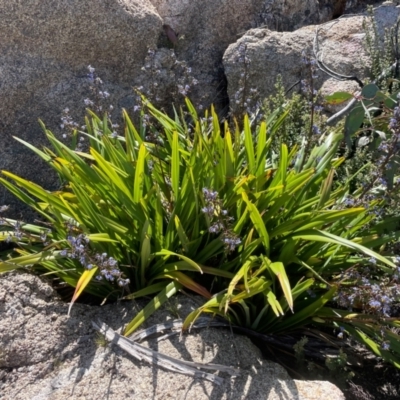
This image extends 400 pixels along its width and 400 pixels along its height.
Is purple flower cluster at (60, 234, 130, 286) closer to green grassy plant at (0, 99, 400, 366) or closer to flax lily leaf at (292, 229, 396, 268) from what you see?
green grassy plant at (0, 99, 400, 366)

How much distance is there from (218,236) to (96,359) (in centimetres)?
77

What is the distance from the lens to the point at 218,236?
263cm

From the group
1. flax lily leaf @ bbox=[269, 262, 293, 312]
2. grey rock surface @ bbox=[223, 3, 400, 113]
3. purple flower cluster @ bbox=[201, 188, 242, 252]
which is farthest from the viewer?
grey rock surface @ bbox=[223, 3, 400, 113]

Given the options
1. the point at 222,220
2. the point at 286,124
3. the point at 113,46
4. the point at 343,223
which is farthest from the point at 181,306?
the point at 113,46

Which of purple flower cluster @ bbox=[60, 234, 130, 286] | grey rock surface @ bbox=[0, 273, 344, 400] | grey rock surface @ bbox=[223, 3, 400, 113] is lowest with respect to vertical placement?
grey rock surface @ bbox=[0, 273, 344, 400]

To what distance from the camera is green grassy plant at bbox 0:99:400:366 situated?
2.48 m

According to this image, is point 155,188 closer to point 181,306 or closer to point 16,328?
point 181,306

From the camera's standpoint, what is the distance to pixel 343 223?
2.69 metres

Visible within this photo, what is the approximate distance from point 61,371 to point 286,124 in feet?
6.34

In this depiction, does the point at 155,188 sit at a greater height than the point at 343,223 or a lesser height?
greater

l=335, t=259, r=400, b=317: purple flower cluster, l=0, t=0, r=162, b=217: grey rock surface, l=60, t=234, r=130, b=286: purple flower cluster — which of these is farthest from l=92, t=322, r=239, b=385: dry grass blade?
l=0, t=0, r=162, b=217: grey rock surface

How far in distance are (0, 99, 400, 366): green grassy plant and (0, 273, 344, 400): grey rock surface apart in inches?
4.2

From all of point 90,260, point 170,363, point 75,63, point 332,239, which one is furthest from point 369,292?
point 75,63

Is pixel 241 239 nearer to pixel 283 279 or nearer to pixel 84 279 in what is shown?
pixel 283 279
